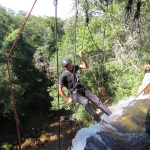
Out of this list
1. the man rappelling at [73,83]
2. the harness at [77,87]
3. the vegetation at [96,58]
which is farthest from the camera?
the vegetation at [96,58]

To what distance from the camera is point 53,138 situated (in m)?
13.3

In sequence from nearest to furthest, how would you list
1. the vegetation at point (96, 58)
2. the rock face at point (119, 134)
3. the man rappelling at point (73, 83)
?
the man rappelling at point (73, 83)
the rock face at point (119, 134)
the vegetation at point (96, 58)

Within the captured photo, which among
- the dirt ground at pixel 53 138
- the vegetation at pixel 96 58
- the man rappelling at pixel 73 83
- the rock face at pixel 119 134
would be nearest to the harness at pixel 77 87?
the man rappelling at pixel 73 83

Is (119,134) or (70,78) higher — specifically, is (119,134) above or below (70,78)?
below

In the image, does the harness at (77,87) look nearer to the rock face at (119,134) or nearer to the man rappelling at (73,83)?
the man rappelling at (73,83)

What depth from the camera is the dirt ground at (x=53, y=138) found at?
40.8ft

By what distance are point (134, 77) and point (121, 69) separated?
0.77 metres

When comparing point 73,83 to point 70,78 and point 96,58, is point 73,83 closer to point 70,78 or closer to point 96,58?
point 70,78

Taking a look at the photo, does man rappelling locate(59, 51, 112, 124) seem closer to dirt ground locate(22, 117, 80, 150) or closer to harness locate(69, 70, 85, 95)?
harness locate(69, 70, 85, 95)

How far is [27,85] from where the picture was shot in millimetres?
15578

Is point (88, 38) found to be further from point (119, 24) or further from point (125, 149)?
point (125, 149)

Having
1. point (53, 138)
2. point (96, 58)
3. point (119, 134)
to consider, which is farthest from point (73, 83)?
point (53, 138)

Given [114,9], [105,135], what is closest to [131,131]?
[105,135]

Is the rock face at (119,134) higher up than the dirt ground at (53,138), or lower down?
higher up
